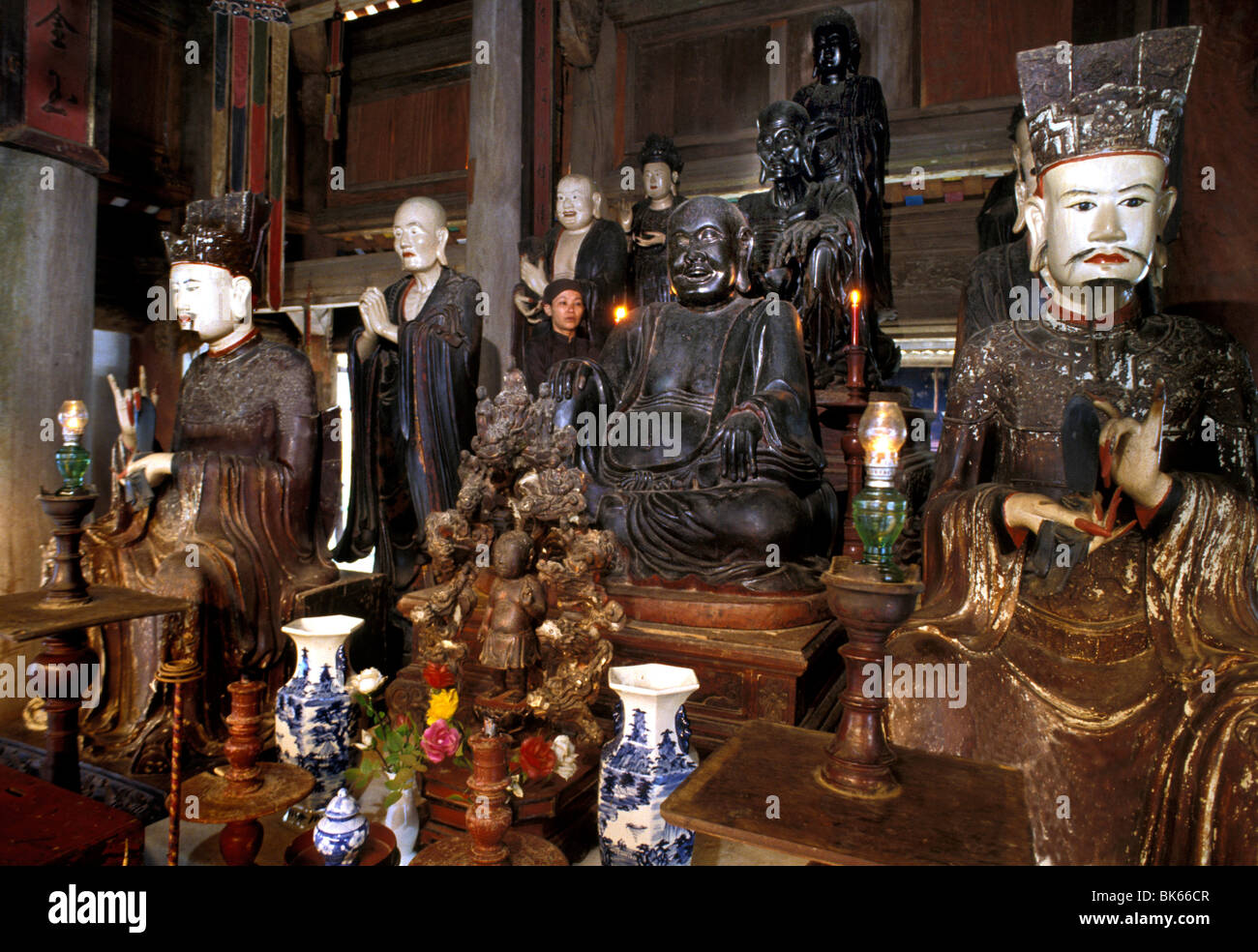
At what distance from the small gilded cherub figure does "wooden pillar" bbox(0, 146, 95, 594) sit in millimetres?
3673

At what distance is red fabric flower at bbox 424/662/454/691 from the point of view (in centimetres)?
236

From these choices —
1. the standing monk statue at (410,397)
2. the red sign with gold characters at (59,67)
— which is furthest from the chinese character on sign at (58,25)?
the standing monk statue at (410,397)

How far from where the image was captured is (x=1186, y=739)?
1850mm

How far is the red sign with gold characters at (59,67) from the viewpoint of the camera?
437 cm

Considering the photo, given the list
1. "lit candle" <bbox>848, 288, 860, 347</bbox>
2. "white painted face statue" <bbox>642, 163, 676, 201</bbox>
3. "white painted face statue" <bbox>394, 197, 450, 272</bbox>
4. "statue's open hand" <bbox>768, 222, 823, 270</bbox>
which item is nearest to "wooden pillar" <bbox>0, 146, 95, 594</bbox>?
"white painted face statue" <bbox>394, 197, 450, 272</bbox>

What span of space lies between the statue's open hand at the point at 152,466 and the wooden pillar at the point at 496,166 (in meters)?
2.48

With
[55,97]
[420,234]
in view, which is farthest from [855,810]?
[55,97]

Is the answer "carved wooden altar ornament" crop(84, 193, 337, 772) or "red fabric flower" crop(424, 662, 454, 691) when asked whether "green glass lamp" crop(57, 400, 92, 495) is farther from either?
"red fabric flower" crop(424, 662, 454, 691)

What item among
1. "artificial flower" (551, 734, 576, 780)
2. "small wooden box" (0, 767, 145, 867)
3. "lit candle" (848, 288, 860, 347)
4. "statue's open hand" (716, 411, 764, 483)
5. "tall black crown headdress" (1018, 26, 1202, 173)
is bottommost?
"artificial flower" (551, 734, 576, 780)

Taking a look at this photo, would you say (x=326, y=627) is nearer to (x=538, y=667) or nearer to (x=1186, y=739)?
(x=538, y=667)

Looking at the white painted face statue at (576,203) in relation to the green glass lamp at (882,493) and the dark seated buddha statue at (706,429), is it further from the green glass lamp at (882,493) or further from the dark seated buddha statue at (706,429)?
the green glass lamp at (882,493)

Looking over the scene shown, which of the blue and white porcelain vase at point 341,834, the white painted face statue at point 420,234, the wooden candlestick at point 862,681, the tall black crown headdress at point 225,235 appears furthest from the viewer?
the white painted face statue at point 420,234

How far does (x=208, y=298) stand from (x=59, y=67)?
2282 mm

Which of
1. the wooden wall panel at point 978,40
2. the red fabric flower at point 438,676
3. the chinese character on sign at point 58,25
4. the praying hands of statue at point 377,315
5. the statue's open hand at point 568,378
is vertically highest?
the wooden wall panel at point 978,40
